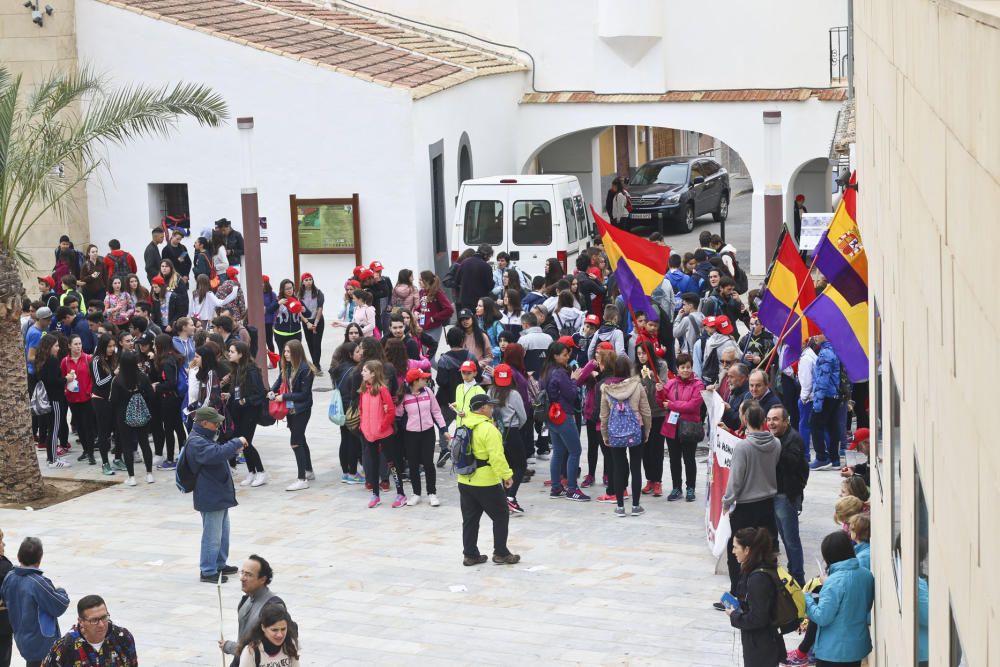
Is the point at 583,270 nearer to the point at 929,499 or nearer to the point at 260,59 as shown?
the point at 260,59

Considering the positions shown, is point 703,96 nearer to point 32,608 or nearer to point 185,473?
point 185,473

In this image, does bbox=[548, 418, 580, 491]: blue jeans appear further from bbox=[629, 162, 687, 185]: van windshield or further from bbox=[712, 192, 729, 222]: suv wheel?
Answer: bbox=[712, 192, 729, 222]: suv wheel

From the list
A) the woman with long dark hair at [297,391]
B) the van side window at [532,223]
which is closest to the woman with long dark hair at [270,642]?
the woman with long dark hair at [297,391]

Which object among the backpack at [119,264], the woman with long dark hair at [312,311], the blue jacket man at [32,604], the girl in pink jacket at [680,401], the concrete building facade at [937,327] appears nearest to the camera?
the concrete building facade at [937,327]

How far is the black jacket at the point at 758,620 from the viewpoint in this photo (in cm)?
884

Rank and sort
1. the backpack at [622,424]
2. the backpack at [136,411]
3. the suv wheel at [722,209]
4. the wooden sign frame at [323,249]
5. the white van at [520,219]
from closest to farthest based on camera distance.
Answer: the backpack at [622,424] < the backpack at [136,411] < the white van at [520,219] < the wooden sign frame at [323,249] < the suv wheel at [722,209]

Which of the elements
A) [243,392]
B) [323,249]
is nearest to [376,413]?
[243,392]

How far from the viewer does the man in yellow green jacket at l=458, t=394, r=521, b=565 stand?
1217 cm

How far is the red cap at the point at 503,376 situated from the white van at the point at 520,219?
1023cm

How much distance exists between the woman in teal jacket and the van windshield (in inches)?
1010

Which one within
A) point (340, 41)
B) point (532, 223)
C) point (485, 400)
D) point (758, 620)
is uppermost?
point (340, 41)

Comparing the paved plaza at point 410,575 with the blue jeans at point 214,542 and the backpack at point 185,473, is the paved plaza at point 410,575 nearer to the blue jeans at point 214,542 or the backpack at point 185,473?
the blue jeans at point 214,542

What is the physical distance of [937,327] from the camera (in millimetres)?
4898

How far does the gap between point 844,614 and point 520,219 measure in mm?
15726
